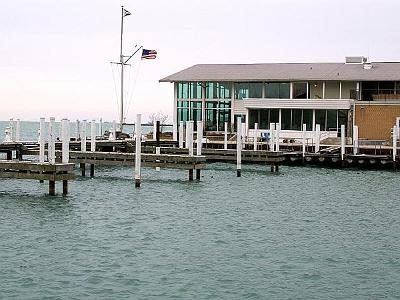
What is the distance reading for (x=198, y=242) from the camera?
21609mm

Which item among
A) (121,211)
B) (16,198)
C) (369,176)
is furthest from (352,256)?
(369,176)

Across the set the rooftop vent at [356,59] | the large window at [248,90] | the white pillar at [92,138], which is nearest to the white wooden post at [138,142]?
the white pillar at [92,138]

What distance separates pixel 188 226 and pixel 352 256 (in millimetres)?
6400

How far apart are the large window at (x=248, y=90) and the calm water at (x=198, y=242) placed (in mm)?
28849

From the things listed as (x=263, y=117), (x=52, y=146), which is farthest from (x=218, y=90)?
(x=52, y=146)

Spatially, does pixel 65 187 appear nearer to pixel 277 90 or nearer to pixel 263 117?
pixel 263 117

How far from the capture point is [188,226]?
24.6 meters

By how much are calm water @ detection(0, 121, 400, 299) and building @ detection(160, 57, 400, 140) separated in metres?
23.6

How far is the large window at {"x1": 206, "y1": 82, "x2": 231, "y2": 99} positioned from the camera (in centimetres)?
6644

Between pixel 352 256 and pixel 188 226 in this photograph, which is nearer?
pixel 352 256

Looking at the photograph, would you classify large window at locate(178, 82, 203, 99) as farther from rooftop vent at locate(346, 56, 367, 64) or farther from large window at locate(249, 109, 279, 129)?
rooftop vent at locate(346, 56, 367, 64)

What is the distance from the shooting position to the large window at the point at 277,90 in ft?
211

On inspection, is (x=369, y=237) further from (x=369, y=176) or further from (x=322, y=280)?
(x=369, y=176)

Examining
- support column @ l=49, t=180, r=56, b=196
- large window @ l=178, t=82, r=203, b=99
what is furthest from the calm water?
large window @ l=178, t=82, r=203, b=99
